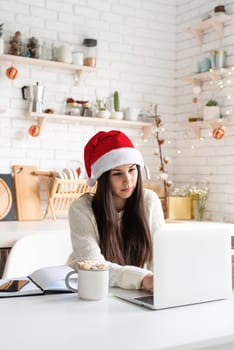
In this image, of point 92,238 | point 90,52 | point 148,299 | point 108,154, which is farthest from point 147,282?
point 90,52

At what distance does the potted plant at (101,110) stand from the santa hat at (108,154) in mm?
1824

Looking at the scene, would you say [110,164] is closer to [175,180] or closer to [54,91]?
[54,91]

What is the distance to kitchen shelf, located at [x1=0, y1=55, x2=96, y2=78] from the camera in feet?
12.7

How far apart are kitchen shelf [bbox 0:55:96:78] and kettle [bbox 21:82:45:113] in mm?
169

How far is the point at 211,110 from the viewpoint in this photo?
162 inches

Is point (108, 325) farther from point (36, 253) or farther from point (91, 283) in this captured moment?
point (36, 253)

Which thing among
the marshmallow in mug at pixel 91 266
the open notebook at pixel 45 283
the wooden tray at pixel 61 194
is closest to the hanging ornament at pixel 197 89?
the wooden tray at pixel 61 194

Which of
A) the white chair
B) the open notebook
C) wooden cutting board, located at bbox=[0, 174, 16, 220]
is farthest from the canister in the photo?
the open notebook

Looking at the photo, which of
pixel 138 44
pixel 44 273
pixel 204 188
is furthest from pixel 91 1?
pixel 44 273

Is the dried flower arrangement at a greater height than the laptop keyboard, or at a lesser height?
greater

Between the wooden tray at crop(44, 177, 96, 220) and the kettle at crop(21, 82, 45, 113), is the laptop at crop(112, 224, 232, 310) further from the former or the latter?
the kettle at crop(21, 82, 45, 113)

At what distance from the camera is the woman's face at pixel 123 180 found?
7.47 ft

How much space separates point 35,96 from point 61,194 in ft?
2.46

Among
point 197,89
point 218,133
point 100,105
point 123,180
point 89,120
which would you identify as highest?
point 197,89
